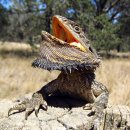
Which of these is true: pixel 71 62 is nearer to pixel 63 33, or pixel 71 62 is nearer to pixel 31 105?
pixel 63 33

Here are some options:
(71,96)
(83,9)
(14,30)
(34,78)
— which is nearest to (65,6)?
(83,9)

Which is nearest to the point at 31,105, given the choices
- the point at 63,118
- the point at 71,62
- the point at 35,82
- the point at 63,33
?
the point at 63,118

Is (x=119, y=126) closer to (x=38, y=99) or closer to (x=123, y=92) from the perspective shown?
(x=38, y=99)

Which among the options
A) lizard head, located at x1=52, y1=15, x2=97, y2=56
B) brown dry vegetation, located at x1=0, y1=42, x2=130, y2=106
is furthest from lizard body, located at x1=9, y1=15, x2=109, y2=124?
brown dry vegetation, located at x1=0, y1=42, x2=130, y2=106

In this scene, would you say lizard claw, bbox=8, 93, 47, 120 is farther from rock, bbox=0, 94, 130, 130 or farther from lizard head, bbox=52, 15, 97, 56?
lizard head, bbox=52, 15, 97, 56

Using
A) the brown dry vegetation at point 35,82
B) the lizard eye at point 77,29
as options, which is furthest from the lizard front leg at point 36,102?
the brown dry vegetation at point 35,82
